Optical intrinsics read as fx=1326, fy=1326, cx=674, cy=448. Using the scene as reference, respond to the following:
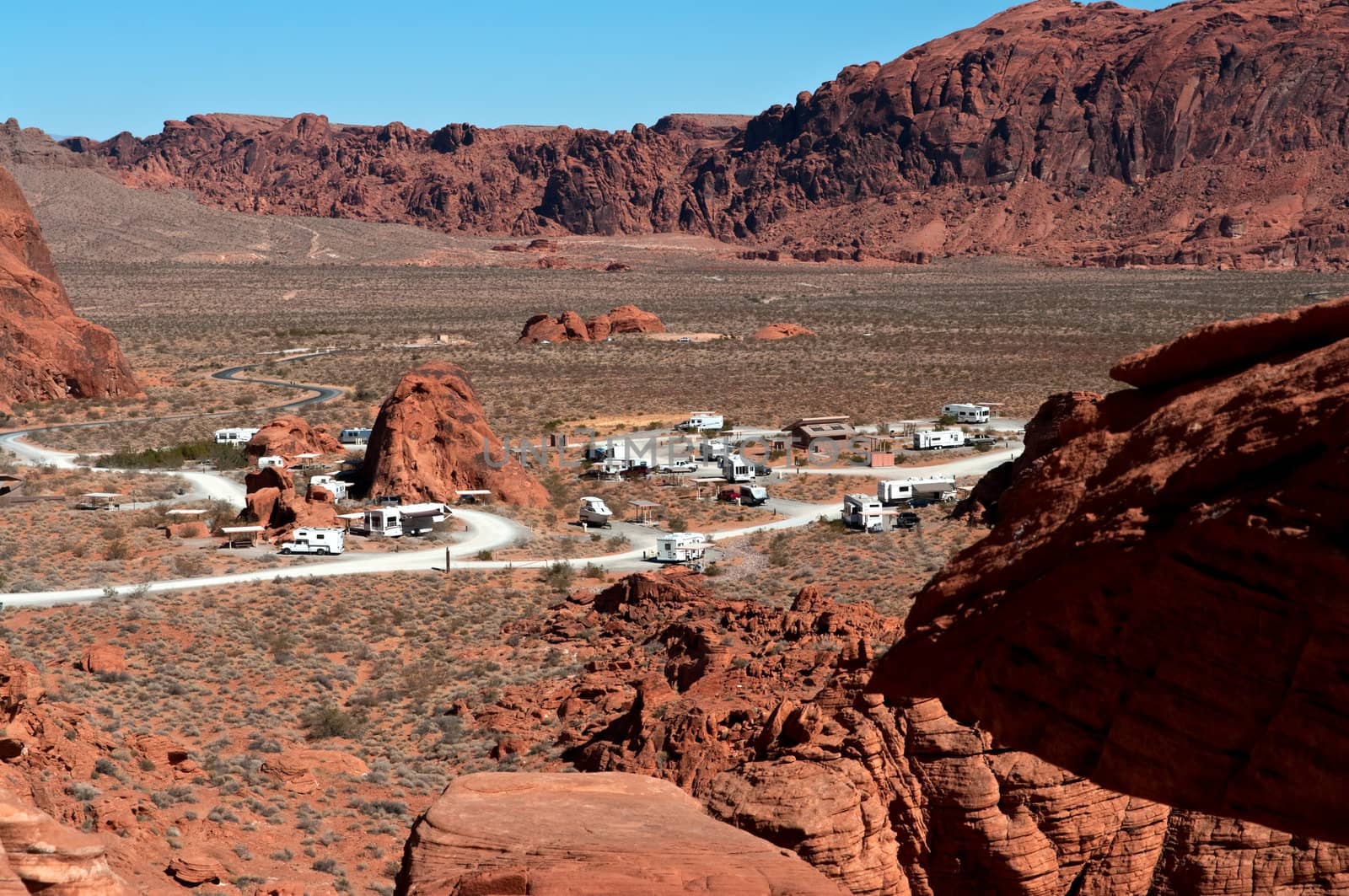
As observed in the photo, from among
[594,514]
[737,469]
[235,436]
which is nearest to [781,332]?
[737,469]

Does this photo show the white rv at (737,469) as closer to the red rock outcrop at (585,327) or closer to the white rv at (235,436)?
the white rv at (235,436)

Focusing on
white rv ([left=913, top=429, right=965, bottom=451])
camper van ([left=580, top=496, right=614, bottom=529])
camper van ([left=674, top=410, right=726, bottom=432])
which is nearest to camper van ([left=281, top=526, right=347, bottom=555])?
camper van ([left=580, top=496, right=614, bottom=529])

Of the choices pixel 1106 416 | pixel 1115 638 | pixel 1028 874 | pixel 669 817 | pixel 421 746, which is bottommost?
pixel 421 746

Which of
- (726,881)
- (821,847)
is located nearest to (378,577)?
(821,847)

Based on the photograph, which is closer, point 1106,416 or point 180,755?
point 1106,416

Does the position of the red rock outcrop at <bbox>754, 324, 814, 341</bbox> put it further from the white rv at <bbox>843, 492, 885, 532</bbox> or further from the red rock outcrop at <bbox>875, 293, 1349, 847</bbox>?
the red rock outcrop at <bbox>875, 293, 1349, 847</bbox>

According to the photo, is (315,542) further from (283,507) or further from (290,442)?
(290,442)

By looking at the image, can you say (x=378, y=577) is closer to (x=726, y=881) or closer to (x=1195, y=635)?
(x=726, y=881)

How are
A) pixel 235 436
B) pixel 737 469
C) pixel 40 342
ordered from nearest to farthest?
pixel 737 469 → pixel 235 436 → pixel 40 342
